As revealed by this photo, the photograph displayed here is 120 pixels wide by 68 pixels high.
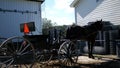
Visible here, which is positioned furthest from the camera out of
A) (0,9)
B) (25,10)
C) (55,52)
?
(25,10)

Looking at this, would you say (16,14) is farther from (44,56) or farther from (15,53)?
(15,53)

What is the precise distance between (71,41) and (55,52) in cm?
95

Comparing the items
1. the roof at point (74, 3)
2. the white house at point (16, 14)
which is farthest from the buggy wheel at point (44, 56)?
the roof at point (74, 3)

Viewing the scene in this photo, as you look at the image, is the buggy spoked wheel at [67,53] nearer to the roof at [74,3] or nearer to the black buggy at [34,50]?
the black buggy at [34,50]

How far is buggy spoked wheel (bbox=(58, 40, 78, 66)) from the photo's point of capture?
31.3 ft

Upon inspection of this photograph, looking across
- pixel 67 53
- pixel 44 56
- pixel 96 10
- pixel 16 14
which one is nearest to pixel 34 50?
pixel 44 56

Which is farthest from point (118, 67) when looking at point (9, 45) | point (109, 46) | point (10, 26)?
point (10, 26)

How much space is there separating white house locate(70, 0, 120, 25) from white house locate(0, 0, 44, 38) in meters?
4.82

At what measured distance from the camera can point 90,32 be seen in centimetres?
1191

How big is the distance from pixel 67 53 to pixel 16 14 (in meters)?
6.82

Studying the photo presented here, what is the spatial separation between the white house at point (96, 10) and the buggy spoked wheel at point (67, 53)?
7669 mm

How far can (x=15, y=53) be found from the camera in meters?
7.91

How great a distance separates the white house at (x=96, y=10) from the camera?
17438 millimetres

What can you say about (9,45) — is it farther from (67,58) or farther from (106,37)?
(106,37)
